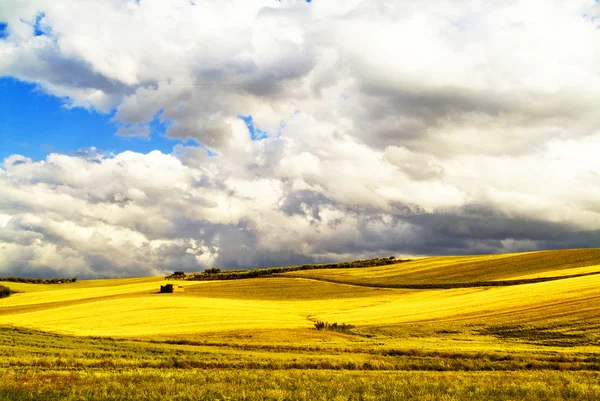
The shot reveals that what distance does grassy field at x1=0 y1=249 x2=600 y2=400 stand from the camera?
56.7 feet

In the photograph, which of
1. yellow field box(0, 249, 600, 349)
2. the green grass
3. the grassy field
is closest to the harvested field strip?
yellow field box(0, 249, 600, 349)

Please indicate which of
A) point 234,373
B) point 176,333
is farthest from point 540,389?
point 176,333

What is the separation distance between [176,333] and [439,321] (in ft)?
73.1

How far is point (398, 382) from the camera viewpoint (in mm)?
18594

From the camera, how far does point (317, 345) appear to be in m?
34.0

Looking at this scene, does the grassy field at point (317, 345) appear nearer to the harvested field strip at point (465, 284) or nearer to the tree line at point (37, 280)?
the harvested field strip at point (465, 284)

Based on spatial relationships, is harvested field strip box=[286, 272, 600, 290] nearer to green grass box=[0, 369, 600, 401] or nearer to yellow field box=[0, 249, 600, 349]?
yellow field box=[0, 249, 600, 349]

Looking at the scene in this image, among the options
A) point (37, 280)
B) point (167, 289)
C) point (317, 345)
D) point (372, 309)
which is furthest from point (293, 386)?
point (37, 280)

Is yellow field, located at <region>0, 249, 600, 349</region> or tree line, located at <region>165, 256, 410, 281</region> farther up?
tree line, located at <region>165, 256, 410, 281</region>

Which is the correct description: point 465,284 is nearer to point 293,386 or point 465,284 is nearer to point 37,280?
point 293,386

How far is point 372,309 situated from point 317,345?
85.8 ft

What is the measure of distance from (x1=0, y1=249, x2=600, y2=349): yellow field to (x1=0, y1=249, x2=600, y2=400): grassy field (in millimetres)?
211

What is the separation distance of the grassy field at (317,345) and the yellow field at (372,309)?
0.69ft

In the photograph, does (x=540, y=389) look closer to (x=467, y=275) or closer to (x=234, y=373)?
(x=234, y=373)
